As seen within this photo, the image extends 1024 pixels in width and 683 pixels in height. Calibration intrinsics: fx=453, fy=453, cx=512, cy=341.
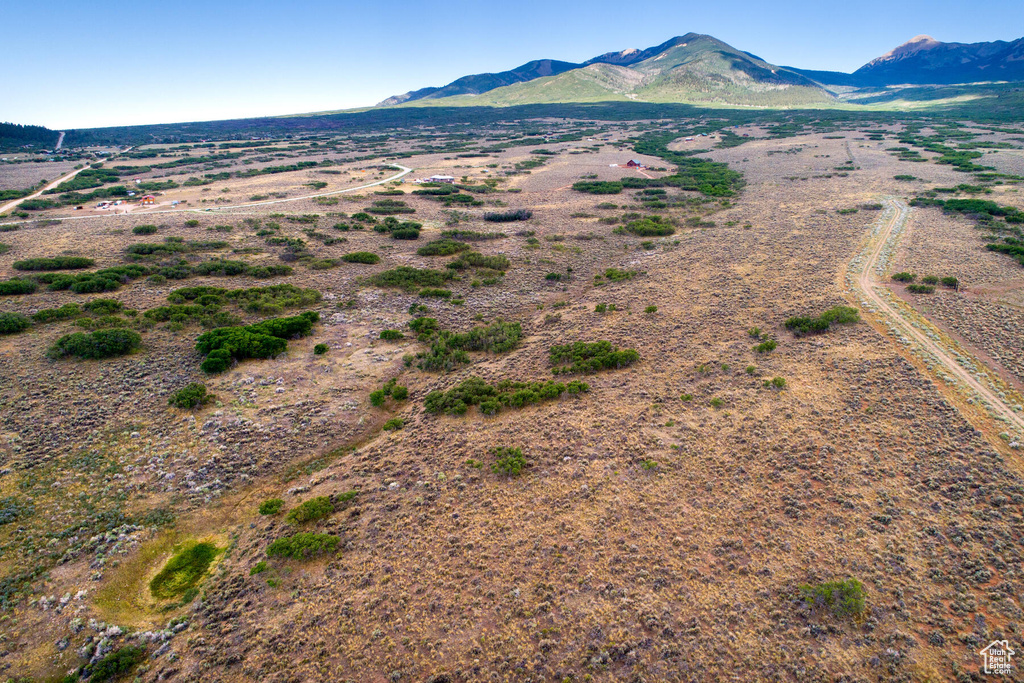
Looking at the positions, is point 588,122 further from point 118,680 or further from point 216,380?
point 118,680

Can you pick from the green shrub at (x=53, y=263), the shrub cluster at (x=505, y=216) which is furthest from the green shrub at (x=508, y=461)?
the shrub cluster at (x=505, y=216)

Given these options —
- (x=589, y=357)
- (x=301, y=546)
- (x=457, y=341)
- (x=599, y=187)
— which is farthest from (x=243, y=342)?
(x=599, y=187)

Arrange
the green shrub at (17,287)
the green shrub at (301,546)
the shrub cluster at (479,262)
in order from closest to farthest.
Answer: the green shrub at (301,546)
the green shrub at (17,287)
the shrub cluster at (479,262)

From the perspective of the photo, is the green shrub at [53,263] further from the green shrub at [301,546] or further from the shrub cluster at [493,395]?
the green shrub at [301,546]

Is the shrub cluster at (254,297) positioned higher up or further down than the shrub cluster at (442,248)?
further down

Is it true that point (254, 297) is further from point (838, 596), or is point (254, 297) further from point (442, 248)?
point (838, 596)

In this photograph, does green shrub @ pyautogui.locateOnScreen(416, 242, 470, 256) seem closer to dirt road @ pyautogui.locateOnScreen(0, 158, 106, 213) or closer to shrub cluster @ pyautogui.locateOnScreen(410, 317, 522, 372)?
shrub cluster @ pyautogui.locateOnScreen(410, 317, 522, 372)
